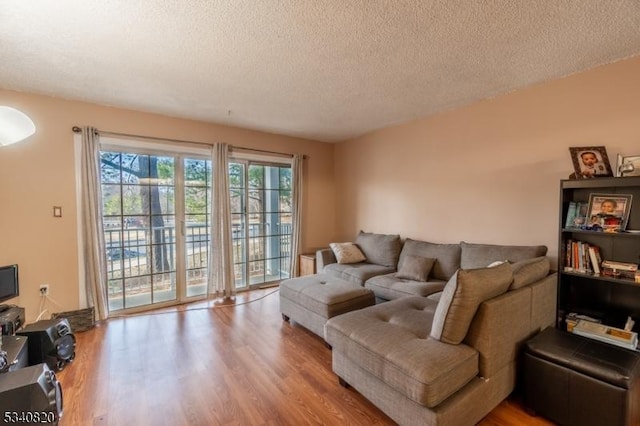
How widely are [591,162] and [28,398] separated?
12.7 ft

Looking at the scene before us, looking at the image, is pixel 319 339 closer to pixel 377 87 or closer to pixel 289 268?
pixel 289 268

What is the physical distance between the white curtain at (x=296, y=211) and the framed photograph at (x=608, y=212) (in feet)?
11.0

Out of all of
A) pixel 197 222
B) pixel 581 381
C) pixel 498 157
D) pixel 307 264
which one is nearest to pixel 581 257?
pixel 581 381

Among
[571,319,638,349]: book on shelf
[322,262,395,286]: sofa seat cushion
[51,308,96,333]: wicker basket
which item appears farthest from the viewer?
[322,262,395,286]: sofa seat cushion

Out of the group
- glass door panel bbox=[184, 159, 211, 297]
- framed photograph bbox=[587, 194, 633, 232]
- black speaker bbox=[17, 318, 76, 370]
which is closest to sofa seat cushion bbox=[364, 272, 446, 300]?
framed photograph bbox=[587, 194, 633, 232]

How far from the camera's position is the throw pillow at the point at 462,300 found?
1610mm

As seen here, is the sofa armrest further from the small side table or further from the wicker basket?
the wicker basket

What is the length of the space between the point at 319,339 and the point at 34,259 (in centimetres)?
291

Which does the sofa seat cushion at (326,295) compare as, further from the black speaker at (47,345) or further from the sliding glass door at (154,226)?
the black speaker at (47,345)

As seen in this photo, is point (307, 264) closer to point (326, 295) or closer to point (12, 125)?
point (326, 295)

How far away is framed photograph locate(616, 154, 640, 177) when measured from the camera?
2002 mm

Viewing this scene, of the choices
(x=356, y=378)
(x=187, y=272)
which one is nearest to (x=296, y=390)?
(x=356, y=378)

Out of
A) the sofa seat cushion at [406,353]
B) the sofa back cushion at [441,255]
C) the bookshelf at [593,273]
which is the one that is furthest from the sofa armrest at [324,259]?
the bookshelf at [593,273]

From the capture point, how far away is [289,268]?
4609mm
